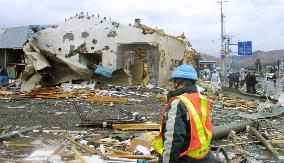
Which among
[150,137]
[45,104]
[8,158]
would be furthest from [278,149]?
[45,104]

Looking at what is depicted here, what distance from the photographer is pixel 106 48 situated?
27141 millimetres

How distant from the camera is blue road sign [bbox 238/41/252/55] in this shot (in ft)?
142

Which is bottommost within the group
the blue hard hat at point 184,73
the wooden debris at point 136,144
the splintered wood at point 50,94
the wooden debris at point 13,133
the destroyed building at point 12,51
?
the wooden debris at point 136,144

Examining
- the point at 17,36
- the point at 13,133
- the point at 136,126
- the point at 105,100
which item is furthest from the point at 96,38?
the point at 13,133

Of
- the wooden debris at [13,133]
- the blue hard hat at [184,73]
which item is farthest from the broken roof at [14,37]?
the blue hard hat at [184,73]

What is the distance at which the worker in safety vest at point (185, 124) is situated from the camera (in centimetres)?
410

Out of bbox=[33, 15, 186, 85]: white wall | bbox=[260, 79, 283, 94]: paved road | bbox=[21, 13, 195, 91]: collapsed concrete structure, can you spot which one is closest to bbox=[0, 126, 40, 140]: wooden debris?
bbox=[21, 13, 195, 91]: collapsed concrete structure

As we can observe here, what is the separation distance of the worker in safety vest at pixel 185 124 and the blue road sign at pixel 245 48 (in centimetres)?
4045

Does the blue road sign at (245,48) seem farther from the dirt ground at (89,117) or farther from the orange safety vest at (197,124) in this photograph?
the orange safety vest at (197,124)

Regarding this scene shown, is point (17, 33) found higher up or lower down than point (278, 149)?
higher up

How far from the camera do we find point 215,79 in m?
Answer: 25.1

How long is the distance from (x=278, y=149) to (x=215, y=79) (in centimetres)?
1561

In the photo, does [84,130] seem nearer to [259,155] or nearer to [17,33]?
[259,155]

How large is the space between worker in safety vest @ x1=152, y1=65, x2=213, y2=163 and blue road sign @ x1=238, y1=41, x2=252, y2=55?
4045 centimetres
